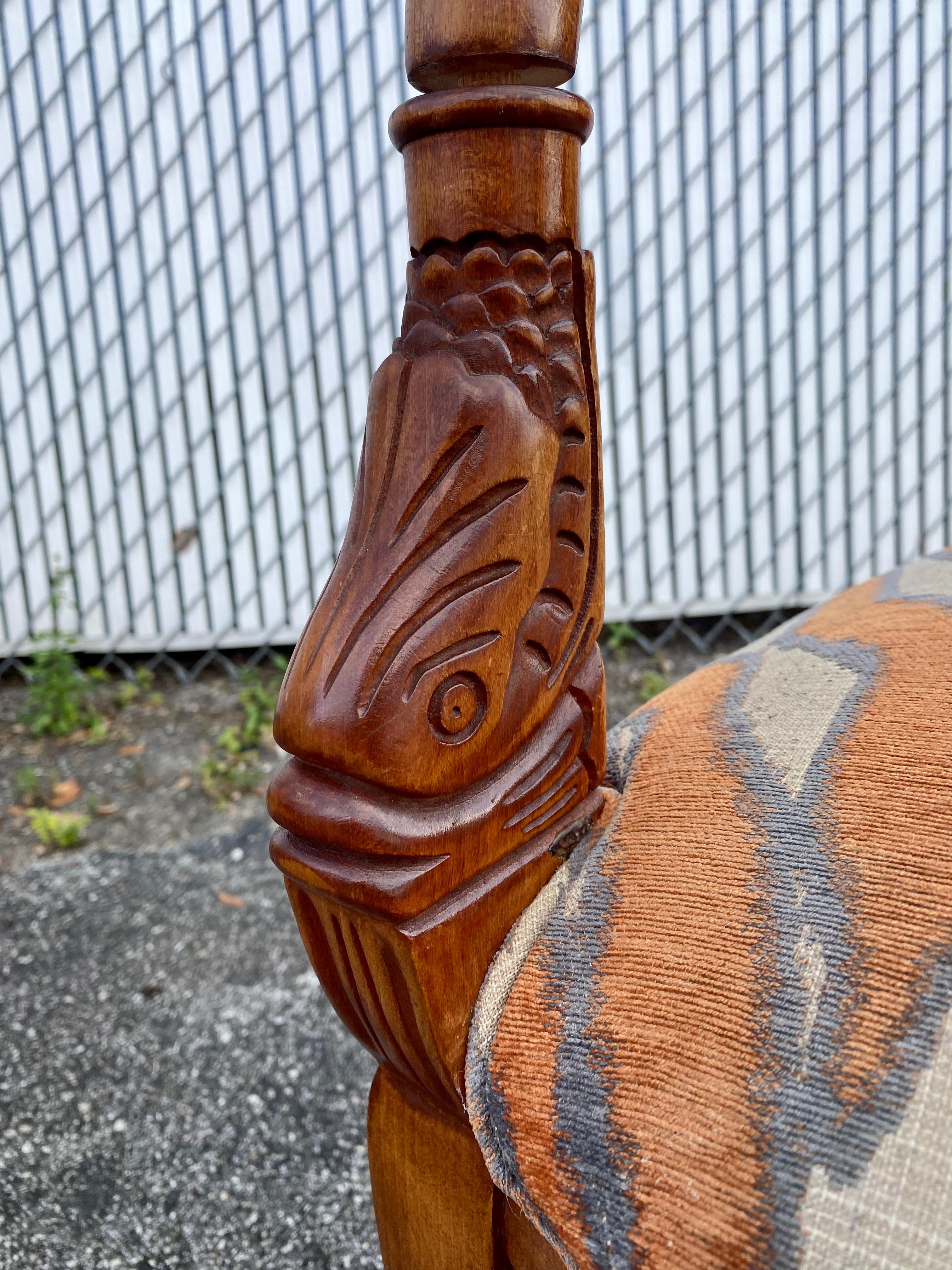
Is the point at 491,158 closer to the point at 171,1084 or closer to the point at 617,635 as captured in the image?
the point at 171,1084

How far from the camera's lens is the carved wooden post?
0.49 meters

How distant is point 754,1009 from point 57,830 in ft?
6.89

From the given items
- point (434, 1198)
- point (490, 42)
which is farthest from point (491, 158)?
point (434, 1198)

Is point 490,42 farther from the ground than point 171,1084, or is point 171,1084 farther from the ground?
point 490,42

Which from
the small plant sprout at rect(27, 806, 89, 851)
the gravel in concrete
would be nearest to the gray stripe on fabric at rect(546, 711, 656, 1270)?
the gravel in concrete

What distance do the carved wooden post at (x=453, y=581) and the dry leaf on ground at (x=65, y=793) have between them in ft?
6.83

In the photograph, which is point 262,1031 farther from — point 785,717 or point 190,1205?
point 785,717

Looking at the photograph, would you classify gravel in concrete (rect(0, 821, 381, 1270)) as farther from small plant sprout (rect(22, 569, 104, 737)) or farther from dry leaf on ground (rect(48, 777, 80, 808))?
small plant sprout (rect(22, 569, 104, 737))

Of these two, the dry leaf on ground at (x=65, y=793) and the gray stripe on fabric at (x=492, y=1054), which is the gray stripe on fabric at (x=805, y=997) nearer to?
the gray stripe on fabric at (x=492, y=1054)

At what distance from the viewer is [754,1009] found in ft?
1.44

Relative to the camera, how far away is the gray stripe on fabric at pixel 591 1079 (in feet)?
1.39

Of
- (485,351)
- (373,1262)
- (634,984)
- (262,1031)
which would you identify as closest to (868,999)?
(634,984)

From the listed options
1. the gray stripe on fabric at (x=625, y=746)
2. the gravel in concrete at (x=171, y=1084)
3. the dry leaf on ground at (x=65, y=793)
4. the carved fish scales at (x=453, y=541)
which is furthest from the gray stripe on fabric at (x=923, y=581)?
the dry leaf on ground at (x=65, y=793)

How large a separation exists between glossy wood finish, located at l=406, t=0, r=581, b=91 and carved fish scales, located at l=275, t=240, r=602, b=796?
0.09 m
